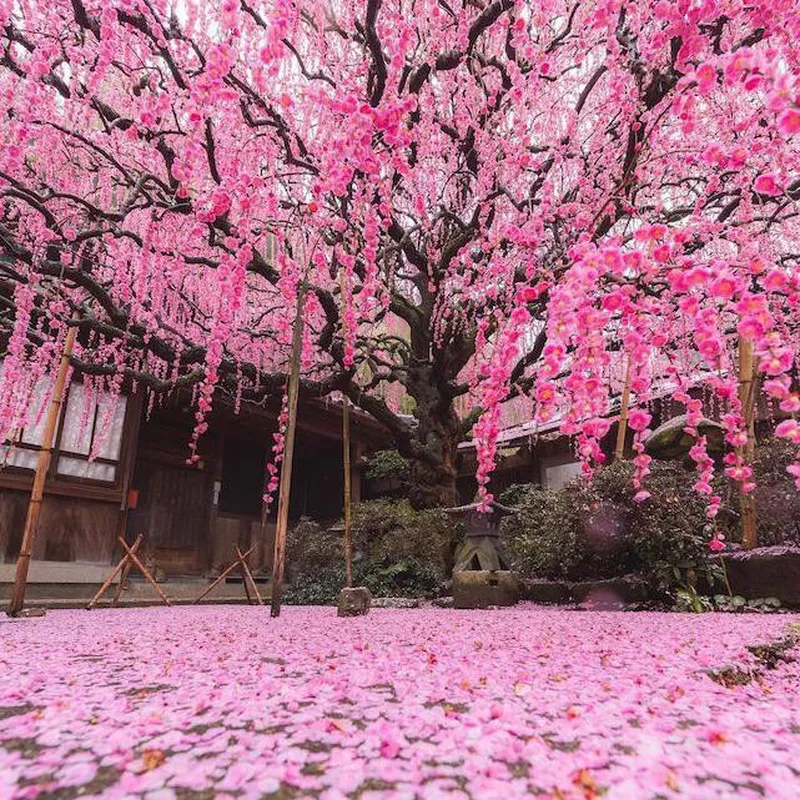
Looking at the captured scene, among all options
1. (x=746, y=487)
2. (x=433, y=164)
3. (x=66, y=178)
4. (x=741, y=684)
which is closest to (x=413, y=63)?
(x=433, y=164)

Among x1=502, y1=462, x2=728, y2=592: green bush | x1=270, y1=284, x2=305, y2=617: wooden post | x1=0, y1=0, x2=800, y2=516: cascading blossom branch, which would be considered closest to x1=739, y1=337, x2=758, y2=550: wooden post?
x1=0, y1=0, x2=800, y2=516: cascading blossom branch

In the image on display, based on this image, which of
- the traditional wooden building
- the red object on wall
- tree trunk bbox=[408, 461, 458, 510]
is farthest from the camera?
tree trunk bbox=[408, 461, 458, 510]

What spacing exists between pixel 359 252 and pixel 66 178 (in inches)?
204

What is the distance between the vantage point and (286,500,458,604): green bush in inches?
376

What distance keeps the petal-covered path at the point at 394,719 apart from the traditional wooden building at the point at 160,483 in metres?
5.40

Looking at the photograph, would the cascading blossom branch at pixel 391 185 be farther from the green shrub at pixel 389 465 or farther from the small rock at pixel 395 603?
the small rock at pixel 395 603

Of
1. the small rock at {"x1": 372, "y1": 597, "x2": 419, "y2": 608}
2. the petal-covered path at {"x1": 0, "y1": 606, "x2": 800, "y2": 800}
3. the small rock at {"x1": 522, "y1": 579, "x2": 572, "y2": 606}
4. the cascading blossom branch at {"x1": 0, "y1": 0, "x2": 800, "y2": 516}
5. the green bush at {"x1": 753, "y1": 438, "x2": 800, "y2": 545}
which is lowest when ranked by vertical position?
the small rock at {"x1": 372, "y1": 597, "x2": 419, "y2": 608}

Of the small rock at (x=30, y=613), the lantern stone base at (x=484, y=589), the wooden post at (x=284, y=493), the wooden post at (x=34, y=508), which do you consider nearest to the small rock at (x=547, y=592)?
the lantern stone base at (x=484, y=589)

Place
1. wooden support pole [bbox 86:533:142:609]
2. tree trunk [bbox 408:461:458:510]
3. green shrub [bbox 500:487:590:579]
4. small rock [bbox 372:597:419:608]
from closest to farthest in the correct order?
wooden support pole [bbox 86:533:142:609], green shrub [bbox 500:487:590:579], small rock [bbox 372:597:419:608], tree trunk [bbox 408:461:458:510]

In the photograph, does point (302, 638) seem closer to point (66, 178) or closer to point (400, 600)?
point (400, 600)

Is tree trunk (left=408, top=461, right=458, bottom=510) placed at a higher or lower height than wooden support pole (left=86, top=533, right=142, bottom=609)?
higher

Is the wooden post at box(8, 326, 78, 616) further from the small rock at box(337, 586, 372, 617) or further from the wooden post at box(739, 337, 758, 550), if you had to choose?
the wooden post at box(739, 337, 758, 550)

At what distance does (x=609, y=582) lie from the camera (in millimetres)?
7504

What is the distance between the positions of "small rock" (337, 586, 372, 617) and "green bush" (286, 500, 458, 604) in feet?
8.32
